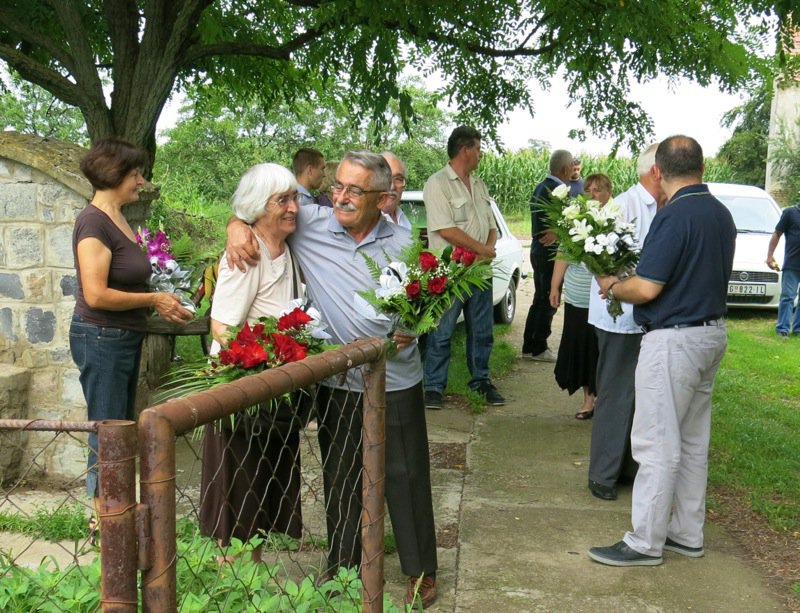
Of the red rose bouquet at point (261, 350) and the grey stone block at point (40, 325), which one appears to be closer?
the red rose bouquet at point (261, 350)

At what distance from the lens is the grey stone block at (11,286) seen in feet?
19.5

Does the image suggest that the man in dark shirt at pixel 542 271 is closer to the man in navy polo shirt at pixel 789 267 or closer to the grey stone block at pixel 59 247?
the man in navy polo shirt at pixel 789 267

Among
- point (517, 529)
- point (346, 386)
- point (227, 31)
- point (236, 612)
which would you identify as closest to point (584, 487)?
point (517, 529)

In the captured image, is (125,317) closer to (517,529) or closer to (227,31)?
(517,529)

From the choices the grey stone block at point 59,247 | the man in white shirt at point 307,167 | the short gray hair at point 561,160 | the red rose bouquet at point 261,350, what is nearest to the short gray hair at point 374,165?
the red rose bouquet at point 261,350

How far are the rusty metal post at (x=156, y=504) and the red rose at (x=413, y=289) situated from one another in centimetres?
191

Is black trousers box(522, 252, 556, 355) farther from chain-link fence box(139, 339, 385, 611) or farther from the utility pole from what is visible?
the utility pole

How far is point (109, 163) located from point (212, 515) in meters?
1.83

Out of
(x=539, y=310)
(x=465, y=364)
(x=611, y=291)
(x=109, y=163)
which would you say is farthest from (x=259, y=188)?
(x=539, y=310)

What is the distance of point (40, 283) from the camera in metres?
5.93

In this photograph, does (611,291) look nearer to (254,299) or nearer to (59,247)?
(254,299)

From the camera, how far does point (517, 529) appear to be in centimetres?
534

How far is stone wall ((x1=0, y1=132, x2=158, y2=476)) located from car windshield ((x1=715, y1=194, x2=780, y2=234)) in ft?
36.0

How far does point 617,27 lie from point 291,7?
14.4 ft
